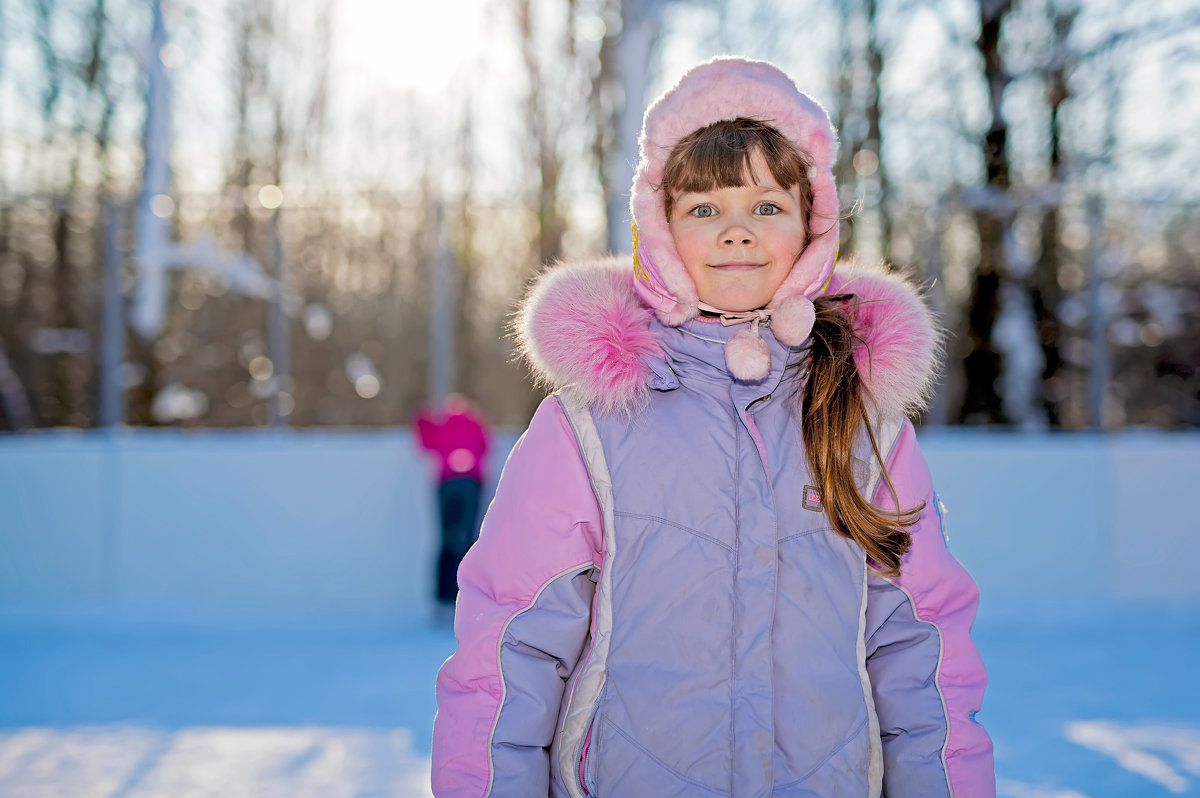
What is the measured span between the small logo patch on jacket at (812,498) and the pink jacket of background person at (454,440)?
3150mm

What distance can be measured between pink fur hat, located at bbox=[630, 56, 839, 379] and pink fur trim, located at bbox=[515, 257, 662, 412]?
0.05 m

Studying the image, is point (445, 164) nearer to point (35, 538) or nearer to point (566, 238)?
point (566, 238)

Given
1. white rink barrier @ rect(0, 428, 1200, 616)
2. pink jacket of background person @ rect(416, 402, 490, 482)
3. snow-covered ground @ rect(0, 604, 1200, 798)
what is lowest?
snow-covered ground @ rect(0, 604, 1200, 798)

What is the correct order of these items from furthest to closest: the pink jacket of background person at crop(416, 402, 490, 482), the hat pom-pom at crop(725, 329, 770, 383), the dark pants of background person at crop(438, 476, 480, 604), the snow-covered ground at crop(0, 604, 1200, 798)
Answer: the pink jacket of background person at crop(416, 402, 490, 482) < the dark pants of background person at crop(438, 476, 480, 604) < the snow-covered ground at crop(0, 604, 1200, 798) < the hat pom-pom at crop(725, 329, 770, 383)

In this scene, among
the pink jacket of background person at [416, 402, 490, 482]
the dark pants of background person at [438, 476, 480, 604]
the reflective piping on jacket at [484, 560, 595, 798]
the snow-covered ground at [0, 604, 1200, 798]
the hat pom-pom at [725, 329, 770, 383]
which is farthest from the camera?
the pink jacket of background person at [416, 402, 490, 482]

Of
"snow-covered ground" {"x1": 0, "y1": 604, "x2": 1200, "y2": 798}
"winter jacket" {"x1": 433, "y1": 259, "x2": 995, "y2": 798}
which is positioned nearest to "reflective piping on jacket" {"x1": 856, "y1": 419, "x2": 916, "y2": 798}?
"winter jacket" {"x1": 433, "y1": 259, "x2": 995, "y2": 798}

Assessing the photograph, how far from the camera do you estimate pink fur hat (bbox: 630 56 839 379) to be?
138 cm

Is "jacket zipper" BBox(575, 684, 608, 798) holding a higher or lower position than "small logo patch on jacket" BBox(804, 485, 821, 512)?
lower

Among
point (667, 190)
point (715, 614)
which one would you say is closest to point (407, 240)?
point (667, 190)

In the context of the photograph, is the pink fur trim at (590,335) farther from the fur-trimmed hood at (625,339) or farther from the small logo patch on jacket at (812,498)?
the small logo patch on jacket at (812,498)

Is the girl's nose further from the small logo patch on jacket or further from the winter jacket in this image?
the small logo patch on jacket

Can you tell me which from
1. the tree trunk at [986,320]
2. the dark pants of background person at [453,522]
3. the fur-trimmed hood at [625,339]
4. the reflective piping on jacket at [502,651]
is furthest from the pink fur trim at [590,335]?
the tree trunk at [986,320]

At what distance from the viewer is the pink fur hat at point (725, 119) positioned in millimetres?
1375

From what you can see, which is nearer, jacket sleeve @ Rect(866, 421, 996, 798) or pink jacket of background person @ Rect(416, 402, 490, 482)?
jacket sleeve @ Rect(866, 421, 996, 798)
